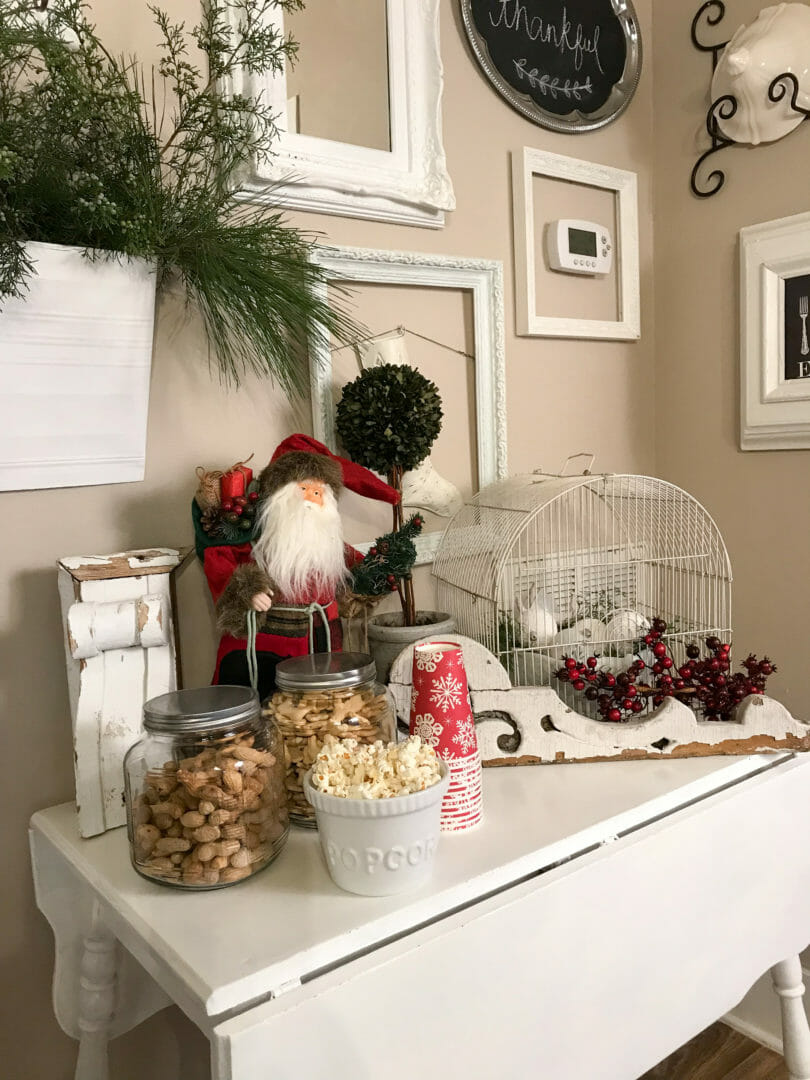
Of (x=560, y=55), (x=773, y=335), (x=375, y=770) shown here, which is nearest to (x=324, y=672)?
(x=375, y=770)

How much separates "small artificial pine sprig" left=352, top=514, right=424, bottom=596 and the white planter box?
0.36m

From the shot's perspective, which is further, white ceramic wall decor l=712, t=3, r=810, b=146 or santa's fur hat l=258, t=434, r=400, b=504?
white ceramic wall decor l=712, t=3, r=810, b=146

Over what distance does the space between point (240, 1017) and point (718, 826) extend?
2.09ft

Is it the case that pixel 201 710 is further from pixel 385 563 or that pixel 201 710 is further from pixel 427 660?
pixel 385 563

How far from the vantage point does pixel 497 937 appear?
0.82 meters

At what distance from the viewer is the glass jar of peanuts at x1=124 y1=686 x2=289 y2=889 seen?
81 cm

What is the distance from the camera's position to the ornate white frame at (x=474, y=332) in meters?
1.28

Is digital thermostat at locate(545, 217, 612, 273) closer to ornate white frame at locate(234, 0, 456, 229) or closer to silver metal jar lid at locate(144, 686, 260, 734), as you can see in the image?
ornate white frame at locate(234, 0, 456, 229)

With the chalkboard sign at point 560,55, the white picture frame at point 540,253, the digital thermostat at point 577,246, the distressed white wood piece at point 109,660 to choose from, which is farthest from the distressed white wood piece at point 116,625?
the chalkboard sign at point 560,55

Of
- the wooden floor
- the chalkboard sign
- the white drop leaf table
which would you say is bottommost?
the wooden floor

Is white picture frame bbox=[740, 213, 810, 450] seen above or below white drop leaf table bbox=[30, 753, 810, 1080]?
above

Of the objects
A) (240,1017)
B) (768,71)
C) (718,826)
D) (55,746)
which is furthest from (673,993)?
(768,71)

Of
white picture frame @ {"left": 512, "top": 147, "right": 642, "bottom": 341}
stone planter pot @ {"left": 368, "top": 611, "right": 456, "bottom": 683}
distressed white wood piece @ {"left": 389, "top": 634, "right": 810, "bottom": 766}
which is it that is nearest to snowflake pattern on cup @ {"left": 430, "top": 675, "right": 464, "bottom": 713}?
distressed white wood piece @ {"left": 389, "top": 634, "right": 810, "bottom": 766}

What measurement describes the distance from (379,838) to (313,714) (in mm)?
198
